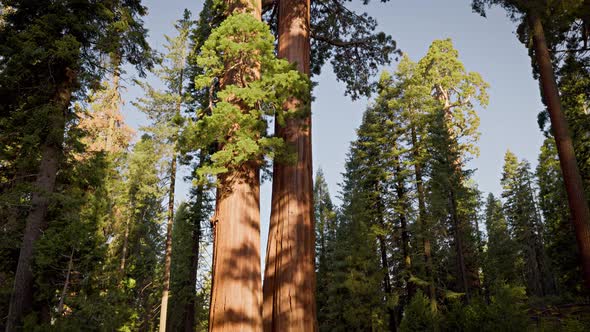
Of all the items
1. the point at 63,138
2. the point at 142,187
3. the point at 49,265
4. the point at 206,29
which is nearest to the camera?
the point at 206,29

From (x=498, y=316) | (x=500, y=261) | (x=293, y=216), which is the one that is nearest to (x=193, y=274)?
(x=498, y=316)

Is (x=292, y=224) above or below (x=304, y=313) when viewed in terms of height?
above

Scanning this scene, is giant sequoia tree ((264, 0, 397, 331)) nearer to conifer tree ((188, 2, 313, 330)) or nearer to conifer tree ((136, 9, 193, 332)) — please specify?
conifer tree ((188, 2, 313, 330))

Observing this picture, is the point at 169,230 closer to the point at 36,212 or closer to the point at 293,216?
the point at 36,212

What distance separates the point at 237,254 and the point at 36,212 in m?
9.46

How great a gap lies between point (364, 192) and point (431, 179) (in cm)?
418

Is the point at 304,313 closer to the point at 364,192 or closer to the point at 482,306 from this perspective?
the point at 482,306

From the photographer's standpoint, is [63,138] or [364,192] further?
[364,192]

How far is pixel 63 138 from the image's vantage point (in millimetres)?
10570

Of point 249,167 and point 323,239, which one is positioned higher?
point 323,239

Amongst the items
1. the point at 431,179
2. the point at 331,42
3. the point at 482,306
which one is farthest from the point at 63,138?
the point at 431,179

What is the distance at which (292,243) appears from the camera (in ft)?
13.9

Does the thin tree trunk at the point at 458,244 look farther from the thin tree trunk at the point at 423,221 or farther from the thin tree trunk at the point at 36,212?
the thin tree trunk at the point at 36,212

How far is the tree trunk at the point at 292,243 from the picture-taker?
397 centimetres
